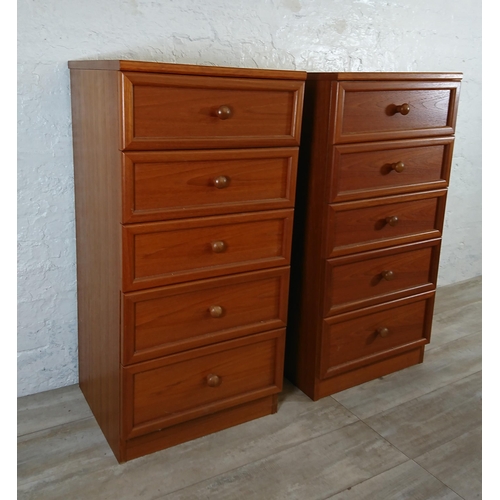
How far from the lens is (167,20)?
1790 mm

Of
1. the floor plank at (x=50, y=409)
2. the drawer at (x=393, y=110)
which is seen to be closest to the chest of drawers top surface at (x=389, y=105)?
the drawer at (x=393, y=110)

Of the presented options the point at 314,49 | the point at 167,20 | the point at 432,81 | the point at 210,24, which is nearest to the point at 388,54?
the point at 314,49

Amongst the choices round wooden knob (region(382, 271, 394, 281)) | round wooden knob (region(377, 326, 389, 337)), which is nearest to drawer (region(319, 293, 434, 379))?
round wooden knob (region(377, 326, 389, 337))

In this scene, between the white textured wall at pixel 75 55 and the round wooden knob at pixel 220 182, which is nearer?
the round wooden knob at pixel 220 182

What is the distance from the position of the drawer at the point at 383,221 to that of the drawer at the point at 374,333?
23 centimetres

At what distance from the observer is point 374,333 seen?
1981 mm

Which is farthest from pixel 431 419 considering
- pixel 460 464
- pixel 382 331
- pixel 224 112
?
pixel 224 112

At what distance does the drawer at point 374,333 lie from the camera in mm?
1878

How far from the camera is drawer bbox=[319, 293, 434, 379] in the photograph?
73.9 inches

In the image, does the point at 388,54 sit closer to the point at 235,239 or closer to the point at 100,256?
the point at 235,239

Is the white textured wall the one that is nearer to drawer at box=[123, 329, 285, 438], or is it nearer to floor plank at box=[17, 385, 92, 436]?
floor plank at box=[17, 385, 92, 436]

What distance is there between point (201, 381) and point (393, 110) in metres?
0.99

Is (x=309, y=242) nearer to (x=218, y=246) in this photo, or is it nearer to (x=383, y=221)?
(x=383, y=221)

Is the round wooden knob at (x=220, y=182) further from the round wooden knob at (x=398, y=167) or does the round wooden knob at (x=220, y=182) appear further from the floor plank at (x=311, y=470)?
the floor plank at (x=311, y=470)
